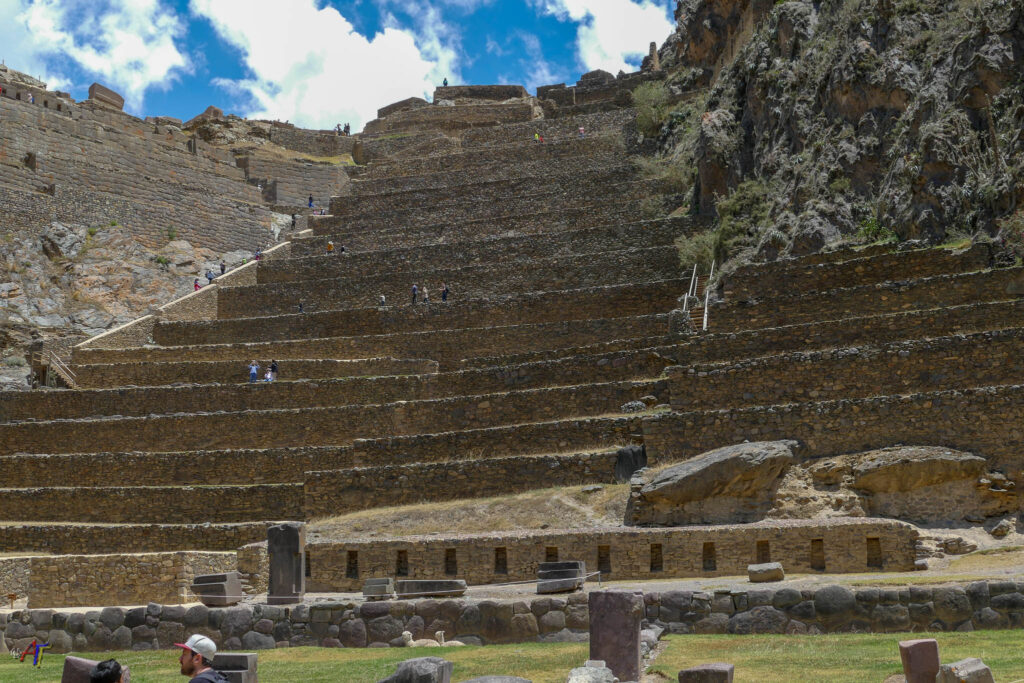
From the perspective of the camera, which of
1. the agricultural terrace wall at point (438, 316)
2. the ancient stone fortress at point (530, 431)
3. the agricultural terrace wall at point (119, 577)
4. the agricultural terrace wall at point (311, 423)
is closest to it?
the ancient stone fortress at point (530, 431)

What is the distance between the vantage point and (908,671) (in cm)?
859

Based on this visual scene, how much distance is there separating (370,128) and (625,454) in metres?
56.8

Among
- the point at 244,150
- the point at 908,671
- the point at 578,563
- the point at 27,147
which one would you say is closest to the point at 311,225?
the point at 27,147

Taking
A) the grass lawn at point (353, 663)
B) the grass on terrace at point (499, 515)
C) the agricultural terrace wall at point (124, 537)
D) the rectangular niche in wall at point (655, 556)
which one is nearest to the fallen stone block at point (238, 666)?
the grass lawn at point (353, 663)

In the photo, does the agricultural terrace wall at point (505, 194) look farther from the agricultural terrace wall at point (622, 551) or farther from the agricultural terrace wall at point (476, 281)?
the agricultural terrace wall at point (622, 551)

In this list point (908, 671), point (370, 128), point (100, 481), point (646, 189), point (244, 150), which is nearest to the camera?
point (908, 671)

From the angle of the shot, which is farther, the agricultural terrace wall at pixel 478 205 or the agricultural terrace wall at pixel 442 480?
the agricultural terrace wall at pixel 478 205

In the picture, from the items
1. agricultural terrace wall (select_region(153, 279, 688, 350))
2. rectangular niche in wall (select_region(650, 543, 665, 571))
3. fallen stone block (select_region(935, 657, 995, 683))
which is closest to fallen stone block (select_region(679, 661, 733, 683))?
fallen stone block (select_region(935, 657, 995, 683))

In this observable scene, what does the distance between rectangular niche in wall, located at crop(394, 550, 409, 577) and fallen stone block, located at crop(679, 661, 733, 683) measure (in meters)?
10.5

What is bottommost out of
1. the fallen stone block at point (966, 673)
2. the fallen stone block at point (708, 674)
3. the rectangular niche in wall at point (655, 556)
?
the fallen stone block at point (708, 674)

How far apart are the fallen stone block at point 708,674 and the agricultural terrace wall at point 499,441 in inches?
525

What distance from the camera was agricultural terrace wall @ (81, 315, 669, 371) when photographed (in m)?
29.5

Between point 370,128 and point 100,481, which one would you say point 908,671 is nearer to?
point 100,481

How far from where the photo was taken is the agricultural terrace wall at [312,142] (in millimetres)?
70062
